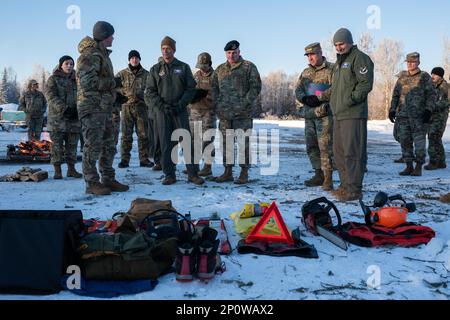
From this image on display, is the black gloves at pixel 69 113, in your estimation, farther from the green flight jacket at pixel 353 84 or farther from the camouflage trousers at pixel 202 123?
the green flight jacket at pixel 353 84

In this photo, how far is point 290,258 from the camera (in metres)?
3.60

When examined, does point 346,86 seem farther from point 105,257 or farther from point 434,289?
Answer: point 105,257

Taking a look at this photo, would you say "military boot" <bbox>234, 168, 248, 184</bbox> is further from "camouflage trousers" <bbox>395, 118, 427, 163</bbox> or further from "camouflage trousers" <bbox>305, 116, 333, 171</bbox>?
"camouflage trousers" <bbox>395, 118, 427, 163</bbox>

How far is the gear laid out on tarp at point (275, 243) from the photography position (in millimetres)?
3682

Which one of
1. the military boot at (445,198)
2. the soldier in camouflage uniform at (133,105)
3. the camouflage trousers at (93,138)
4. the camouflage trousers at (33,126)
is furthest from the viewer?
the camouflage trousers at (33,126)

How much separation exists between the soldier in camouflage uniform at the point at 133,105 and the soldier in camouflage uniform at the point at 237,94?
2570mm

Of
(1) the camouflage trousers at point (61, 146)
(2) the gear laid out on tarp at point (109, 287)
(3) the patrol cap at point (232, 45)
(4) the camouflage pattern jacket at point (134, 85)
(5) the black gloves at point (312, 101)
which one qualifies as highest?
(3) the patrol cap at point (232, 45)

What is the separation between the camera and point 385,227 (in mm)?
4219

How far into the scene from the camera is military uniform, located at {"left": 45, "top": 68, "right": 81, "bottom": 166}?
7.77 metres

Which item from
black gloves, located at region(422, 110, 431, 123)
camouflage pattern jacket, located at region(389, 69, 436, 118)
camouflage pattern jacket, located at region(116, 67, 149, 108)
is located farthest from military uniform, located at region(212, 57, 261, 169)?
black gloves, located at region(422, 110, 431, 123)

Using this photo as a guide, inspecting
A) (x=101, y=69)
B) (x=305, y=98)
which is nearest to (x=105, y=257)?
(x=101, y=69)

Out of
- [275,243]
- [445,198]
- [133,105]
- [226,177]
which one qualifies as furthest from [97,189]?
[445,198]

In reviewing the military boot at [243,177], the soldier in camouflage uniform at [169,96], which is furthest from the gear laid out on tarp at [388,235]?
the soldier in camouflage uniform at [169,96]

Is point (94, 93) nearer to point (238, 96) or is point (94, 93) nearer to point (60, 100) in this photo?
point (60, 100)
